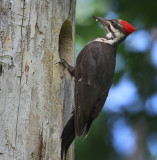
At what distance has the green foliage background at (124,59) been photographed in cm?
544

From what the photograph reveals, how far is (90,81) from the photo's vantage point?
4.12 meters

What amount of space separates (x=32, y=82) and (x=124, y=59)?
2.61 m

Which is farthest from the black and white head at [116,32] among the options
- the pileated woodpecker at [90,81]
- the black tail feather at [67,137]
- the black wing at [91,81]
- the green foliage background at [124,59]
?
the black tail feather at [67,137]

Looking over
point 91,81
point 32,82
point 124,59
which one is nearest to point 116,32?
point 91,81

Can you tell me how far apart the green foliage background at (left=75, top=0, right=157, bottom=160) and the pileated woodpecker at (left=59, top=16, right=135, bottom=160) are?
2.85ft

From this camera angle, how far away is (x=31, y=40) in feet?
11.8

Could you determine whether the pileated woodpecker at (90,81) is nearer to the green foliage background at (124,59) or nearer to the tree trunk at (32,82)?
the tree trunk at (32,82)

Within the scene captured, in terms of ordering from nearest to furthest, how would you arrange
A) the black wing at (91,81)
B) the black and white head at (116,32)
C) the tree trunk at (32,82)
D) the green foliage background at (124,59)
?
the tree trunk at (32,82), the black wing at (91,81), the black and white head at (116,32), the green foliage background at (124,59)

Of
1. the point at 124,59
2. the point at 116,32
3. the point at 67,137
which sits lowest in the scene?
the point at 67,137

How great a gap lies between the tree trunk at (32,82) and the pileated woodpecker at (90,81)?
10 centimetres

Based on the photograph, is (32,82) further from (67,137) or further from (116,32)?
(116,32)

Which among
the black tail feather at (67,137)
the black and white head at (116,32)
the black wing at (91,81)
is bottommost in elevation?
the black tail feather at (67,137)

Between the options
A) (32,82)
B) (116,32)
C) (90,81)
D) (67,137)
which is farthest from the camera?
(116,32)

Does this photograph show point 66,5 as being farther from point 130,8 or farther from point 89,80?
point 130,8
